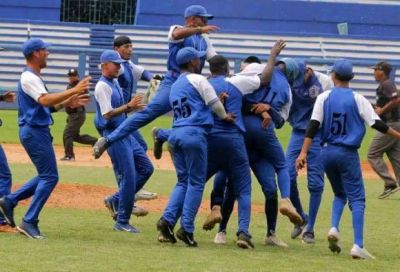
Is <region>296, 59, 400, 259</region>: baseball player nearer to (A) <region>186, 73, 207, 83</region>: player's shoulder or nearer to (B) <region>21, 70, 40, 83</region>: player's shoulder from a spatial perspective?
(A) <region>186, 73, 207, 83</region>: player's shoulder

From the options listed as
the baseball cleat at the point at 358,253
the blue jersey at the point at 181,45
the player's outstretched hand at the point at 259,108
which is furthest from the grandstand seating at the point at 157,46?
the baseball cleat at the point at 358,253

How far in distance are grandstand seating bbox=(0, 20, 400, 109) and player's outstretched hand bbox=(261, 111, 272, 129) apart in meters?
24.7

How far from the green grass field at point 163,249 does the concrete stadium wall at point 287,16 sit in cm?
2601

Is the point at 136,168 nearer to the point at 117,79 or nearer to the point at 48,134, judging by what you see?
the point at 117,79

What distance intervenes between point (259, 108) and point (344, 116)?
117 cm

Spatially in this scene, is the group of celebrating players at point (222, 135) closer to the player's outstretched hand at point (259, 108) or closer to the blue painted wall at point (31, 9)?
the player's outstretched hand at point (259, 108)

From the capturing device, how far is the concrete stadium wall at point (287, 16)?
41094mm

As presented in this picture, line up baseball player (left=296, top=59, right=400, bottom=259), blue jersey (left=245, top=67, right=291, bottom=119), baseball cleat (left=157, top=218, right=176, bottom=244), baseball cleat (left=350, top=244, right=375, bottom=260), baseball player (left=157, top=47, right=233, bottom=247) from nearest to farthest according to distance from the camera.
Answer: baseball cleat (left=350, top=244, right=375, bottom=260) → baseball player (left=296, top=59, right=400, bottom=259) → baseball player (left=157, top=47, right=233, bottom=247) → baseball cleat (left=157, top=218, right=176, bottom=244) → blue jersey (left=245, top=67, right=291, bottom=119)

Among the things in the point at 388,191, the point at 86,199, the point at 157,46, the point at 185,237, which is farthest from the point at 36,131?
the point at 157,46

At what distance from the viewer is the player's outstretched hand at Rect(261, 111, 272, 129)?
464 inches

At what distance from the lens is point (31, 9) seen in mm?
41219

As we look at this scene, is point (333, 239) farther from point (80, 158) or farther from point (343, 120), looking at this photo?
point (80, 158)

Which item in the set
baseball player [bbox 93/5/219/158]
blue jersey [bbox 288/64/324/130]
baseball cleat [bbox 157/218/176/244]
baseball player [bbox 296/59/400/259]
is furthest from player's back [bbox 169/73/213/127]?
blue jersey [bbox 288/64/324/130]

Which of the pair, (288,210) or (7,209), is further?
(7,209)
